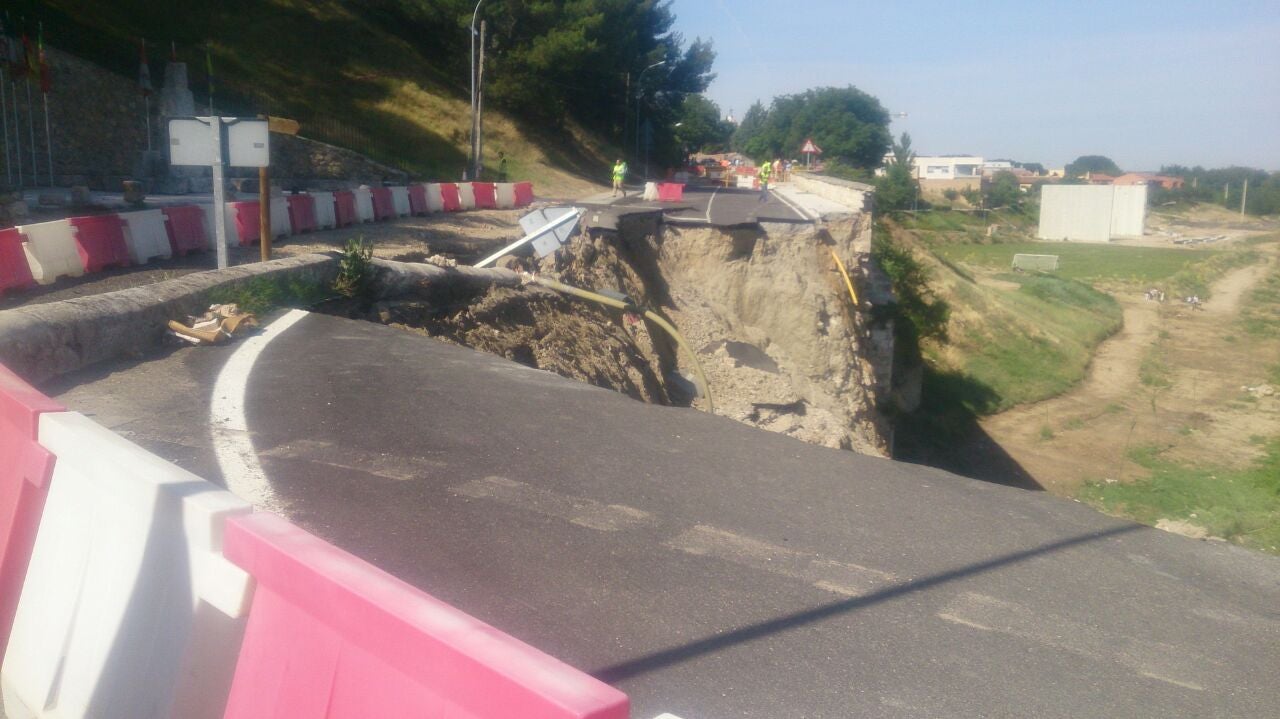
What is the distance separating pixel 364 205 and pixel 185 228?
24.1ft

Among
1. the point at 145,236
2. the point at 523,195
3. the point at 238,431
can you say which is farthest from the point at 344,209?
the point at 238,431

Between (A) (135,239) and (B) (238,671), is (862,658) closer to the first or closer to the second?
(B) (238,671)

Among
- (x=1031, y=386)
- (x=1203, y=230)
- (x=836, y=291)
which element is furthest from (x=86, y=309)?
(x=1203, y=230)

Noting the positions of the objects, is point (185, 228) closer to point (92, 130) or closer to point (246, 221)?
point (246, 221)

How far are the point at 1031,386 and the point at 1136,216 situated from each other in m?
66.9

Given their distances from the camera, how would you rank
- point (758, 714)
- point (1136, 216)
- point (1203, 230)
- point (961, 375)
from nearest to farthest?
point (758, 714), point (961, 375), point (1136, 216), point (1203, 230)

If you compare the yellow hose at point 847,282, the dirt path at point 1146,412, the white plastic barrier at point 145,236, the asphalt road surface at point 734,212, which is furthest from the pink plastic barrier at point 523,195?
→ the white plastic barrier at point 145,236

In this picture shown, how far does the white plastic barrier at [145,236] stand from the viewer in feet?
42.9

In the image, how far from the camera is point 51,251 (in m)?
11.5

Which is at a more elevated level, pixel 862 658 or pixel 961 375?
pixel 862 658

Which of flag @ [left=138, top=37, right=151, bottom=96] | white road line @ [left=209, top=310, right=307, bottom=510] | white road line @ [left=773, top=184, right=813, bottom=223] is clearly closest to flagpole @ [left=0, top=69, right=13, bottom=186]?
flag @ [left=138, top=37, right=151, bottom=96]

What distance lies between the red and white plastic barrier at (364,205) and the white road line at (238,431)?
12.7 m

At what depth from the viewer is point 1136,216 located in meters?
96.1

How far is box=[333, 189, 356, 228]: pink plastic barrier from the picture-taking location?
20047 millimetres
